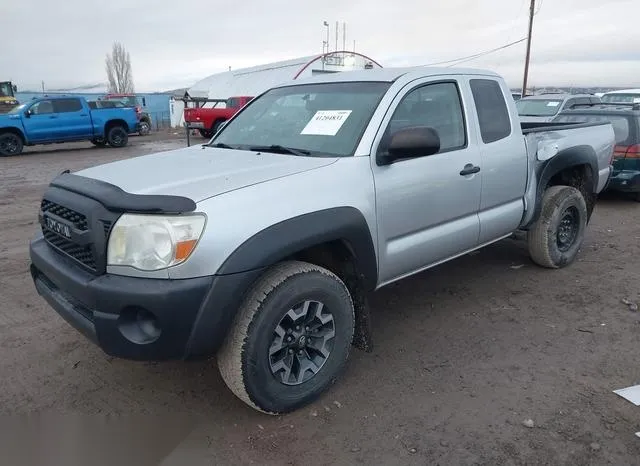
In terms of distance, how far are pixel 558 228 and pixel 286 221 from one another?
3541 mm

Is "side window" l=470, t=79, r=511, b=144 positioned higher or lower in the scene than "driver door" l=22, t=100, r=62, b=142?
higher

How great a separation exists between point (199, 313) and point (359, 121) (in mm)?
1615

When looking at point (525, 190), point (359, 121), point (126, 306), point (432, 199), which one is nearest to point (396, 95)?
point (359, 121)

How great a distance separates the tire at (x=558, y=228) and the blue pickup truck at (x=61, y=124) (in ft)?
54.6

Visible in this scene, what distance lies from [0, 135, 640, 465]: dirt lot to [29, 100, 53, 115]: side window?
14081 millimetres

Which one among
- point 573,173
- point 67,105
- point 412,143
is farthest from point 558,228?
point 67,105

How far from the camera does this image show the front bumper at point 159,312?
2391 millimetres

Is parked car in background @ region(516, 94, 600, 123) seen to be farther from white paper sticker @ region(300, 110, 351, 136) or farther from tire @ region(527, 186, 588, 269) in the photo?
white paper sticker @ region(300, 110, 351, 136)

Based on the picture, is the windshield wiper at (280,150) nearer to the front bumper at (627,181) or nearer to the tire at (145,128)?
the front bumper at (627,181)

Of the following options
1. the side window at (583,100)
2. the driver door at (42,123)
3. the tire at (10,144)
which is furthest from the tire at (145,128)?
the side window at (583,100)

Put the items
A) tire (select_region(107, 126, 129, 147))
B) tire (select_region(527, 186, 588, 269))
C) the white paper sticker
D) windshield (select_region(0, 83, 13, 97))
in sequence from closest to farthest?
the white paper sticker, tire (select_region(527, 186, 588, 269)), tire (select_region(107, 126, 129, 147)), windshield (select_region(0, 83, 13, 97))

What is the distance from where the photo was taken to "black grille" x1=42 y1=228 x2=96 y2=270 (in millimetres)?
2617

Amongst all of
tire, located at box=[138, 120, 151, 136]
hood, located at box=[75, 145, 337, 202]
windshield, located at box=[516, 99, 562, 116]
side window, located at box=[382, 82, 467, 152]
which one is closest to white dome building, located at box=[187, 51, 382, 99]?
Result: tire, located at box=[138, 120, 151, 136]

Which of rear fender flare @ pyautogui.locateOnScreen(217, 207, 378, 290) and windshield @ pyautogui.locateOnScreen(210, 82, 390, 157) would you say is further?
windshield @ pyautogui.locateOnScreen(210, 82, 390, 157)
